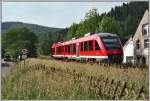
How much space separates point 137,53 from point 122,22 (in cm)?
108

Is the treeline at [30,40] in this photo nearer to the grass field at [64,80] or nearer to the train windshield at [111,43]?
the grass field at [64,80]

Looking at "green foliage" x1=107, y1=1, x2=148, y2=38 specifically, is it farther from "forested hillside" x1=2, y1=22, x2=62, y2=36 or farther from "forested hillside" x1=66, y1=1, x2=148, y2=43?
"forested hillside" x1=2, y1=22, x2=62, y2=36

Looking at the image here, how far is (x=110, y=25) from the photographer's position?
40.6 feet

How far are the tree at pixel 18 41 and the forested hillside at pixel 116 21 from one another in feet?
3.27

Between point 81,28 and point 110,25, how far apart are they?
824mm

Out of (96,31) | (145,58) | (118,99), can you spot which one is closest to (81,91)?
(118,99)

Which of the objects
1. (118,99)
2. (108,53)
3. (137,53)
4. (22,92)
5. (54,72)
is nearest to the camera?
(118,99)

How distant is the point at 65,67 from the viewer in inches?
493

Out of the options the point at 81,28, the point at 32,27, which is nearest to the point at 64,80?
the point at 32,27

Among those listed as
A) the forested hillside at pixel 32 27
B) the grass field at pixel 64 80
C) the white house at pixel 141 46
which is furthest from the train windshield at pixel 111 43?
the forested hillside at pixel 32 27

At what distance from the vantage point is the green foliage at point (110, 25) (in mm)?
12133

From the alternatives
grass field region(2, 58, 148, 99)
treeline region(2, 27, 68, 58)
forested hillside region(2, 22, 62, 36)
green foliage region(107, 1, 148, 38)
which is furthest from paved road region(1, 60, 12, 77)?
green foliage region(107, 1, 148, 38)

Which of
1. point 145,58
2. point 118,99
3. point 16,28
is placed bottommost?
point 118,99

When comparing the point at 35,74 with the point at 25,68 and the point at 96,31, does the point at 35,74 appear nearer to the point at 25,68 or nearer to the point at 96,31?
the point at 25,68
